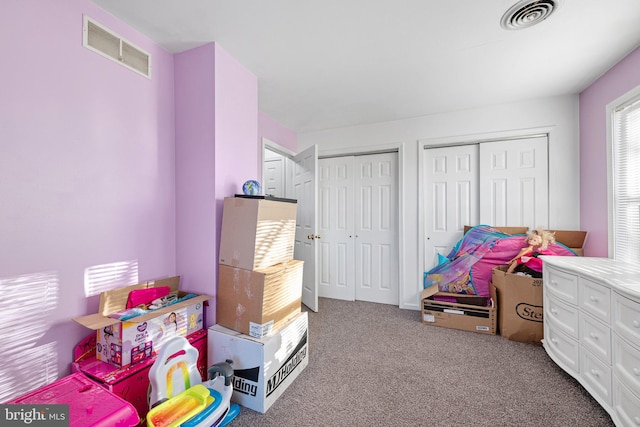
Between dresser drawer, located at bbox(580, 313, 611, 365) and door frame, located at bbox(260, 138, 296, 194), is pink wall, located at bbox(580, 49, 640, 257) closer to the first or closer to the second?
dresser drawer, located at bbox(580, 313, 611, 365)

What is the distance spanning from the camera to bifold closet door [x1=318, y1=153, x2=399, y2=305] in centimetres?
347

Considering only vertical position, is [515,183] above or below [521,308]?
above

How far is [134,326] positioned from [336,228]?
2.68 meters

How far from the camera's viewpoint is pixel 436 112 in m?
3.08

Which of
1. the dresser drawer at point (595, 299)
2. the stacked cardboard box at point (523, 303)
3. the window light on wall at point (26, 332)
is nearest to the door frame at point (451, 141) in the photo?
the stacked cardboard box at point (523, 303)

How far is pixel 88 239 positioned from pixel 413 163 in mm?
3130

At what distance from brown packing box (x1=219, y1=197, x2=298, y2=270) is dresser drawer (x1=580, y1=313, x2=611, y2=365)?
2017mm

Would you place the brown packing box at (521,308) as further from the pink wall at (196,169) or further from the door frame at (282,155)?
the door frame at (282,155)

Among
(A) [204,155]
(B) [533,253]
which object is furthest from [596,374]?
(A) [204,155]

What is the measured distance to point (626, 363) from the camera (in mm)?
1340

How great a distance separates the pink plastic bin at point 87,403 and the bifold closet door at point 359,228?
2882mm

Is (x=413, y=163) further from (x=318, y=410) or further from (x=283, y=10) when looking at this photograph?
(x=318, y=410)

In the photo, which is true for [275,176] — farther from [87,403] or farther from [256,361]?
[87,403]

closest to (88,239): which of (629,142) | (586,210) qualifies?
(629,142)
